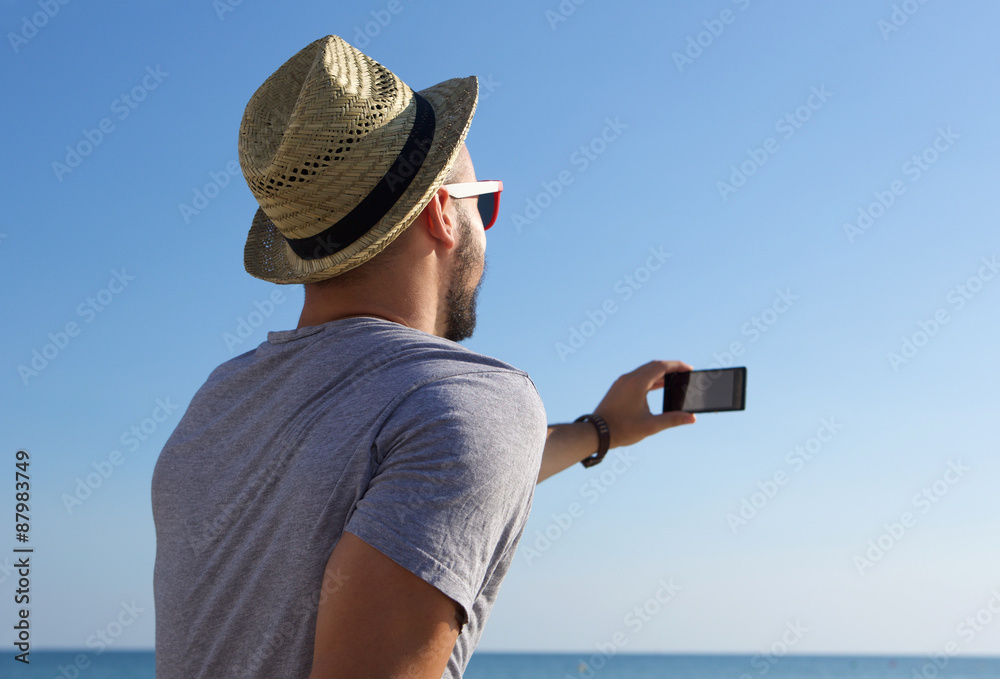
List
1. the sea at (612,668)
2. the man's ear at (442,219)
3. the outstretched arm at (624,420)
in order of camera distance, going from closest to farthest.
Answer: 1. the man's ear at (442,219)
2. the outstretched arm at (624,420)
3. the sea at (612,668)

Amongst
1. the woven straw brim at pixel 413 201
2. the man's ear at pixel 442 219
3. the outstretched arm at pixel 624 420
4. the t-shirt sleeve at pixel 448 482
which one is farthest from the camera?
the outstretched arm at pixel 624 420

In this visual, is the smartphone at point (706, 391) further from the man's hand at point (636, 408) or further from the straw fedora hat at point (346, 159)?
the straw fedora hat at point (346, 159)

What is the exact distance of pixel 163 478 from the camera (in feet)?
5.49

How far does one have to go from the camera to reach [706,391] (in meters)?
2.81

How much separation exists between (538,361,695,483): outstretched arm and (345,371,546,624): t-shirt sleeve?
4.81ft

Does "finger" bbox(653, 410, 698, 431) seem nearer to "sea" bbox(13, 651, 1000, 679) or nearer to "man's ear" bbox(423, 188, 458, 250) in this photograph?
"man's ear" bbox(423, 188, 458, 250)

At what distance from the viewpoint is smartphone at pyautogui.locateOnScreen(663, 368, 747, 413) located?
2.80 m

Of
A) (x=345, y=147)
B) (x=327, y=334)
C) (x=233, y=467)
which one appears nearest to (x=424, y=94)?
(x=345, y=147)

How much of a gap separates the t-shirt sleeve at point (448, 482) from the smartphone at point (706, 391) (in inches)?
63.9

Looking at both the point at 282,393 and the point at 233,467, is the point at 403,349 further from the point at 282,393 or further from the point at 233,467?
the point at 233,467

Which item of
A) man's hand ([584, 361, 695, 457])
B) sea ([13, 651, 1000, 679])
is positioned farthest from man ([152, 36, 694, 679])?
sea ([13, 651, 1000, 679])

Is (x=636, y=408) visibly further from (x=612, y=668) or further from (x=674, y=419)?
(x=612, y=668)

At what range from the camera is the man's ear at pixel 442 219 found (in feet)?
5.92

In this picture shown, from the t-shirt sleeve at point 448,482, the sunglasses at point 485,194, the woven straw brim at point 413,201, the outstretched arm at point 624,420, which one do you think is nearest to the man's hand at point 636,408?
the outstretched arm at point 624,420
